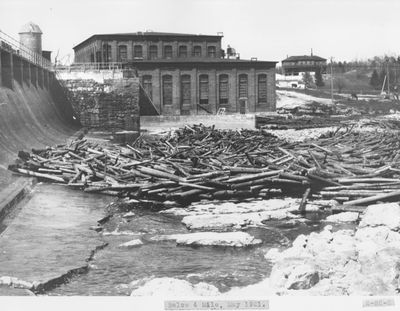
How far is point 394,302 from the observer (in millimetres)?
6402

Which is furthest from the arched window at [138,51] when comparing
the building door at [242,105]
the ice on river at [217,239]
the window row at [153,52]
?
the ice on river at [217,239]

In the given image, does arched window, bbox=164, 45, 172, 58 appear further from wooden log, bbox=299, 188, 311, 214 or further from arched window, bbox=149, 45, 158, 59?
wooden log, bbox=299, 188, 311, 214

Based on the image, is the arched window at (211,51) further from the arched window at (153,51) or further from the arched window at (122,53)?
the arched window at (122,53)

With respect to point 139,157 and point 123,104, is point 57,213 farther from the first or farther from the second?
point 123,104

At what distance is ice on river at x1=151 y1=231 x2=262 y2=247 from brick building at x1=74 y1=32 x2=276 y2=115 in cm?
3425

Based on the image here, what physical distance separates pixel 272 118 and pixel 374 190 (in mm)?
22502

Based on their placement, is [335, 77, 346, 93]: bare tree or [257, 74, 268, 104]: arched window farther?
[257, 74, 268, 104]: arched window

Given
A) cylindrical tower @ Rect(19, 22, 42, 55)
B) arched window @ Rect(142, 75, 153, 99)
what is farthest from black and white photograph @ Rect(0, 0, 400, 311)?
arched window @ Rect(142, 75, 153, 99)

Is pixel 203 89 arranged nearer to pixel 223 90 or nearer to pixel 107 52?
pixel 223 90

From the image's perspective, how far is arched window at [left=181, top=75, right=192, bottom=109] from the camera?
43.2 metres

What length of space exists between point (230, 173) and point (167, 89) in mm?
31592

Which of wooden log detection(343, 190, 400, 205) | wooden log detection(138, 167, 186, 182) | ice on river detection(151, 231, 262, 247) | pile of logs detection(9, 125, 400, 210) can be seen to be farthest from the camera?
wooden log detection(138, 167, 186, 182)

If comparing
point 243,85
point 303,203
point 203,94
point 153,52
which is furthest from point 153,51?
point 303,203

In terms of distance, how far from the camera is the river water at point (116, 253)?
720 centimetres
